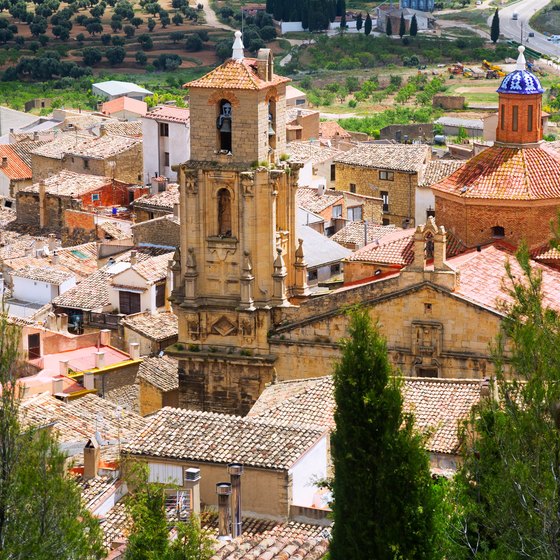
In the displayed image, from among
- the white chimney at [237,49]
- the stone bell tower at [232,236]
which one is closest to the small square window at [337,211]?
the white chimney at [237,49]

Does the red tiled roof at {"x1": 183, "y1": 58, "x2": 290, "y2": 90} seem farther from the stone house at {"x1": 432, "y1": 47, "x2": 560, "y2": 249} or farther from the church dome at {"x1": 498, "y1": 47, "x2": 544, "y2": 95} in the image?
the church dome at {"x1": 498, "y1": 47, "x2": 544, "y2": 95}

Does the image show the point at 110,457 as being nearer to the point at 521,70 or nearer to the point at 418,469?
the point at 418,469

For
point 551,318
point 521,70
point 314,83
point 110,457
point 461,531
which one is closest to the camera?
point 551,318

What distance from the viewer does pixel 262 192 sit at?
47.6 metres

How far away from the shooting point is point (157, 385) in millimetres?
51500

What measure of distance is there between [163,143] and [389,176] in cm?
1120

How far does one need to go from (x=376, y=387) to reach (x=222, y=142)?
57.7 ft

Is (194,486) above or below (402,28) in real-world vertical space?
above

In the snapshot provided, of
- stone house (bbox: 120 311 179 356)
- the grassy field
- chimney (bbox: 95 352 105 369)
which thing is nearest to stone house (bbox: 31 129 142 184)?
stone house (bbox: 120 311 179 356)

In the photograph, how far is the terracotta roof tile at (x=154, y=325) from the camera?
188 ft

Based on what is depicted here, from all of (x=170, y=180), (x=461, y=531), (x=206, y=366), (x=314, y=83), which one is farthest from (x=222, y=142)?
(x=314, y=83)

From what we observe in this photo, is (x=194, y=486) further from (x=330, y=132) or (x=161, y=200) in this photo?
(x=330, y=132)

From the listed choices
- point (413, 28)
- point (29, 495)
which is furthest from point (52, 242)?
point (413, 28)

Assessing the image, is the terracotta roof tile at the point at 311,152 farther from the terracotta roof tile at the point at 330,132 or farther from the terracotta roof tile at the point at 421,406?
the terracotta roof tile at the point at 421,406
